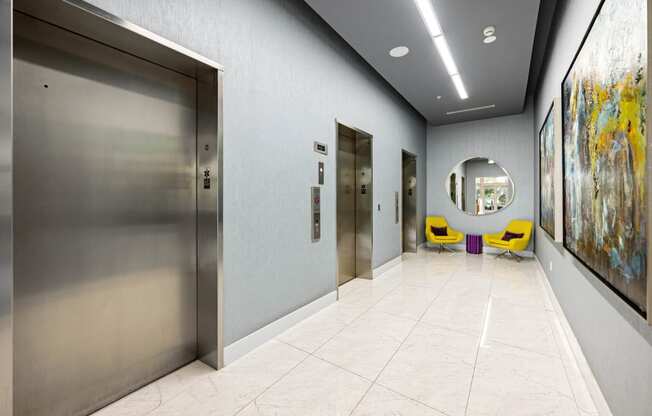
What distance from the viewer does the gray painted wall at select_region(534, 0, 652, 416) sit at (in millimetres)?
1307

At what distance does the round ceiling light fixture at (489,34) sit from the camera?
3586mm

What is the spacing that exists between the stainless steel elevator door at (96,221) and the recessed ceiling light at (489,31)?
3483 millimetres

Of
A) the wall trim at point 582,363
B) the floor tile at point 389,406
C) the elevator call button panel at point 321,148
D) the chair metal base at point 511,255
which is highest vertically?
the elevator call button panel at point 321,148

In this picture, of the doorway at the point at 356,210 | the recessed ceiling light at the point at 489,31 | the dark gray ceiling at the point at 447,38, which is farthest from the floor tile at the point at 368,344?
the recessed ceiling light at the point at 489,31

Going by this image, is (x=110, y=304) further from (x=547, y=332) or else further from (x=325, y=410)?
(x=547, y=332)

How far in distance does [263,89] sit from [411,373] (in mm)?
2773

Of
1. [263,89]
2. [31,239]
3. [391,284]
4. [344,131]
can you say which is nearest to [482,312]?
[391,284]

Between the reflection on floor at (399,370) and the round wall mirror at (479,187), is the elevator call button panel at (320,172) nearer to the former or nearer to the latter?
the reflection on floor at (399,370)

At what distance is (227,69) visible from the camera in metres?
2.44

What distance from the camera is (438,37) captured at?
377 centimetres

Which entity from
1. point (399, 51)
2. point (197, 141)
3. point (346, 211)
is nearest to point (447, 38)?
point (399, 51)

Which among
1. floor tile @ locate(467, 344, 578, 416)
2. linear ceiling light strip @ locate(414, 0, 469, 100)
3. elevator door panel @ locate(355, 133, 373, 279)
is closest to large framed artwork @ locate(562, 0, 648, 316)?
floor tile @ locate(467, 344, 578, 416)

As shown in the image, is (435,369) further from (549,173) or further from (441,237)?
Result: (441,237)

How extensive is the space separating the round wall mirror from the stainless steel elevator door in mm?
7217
